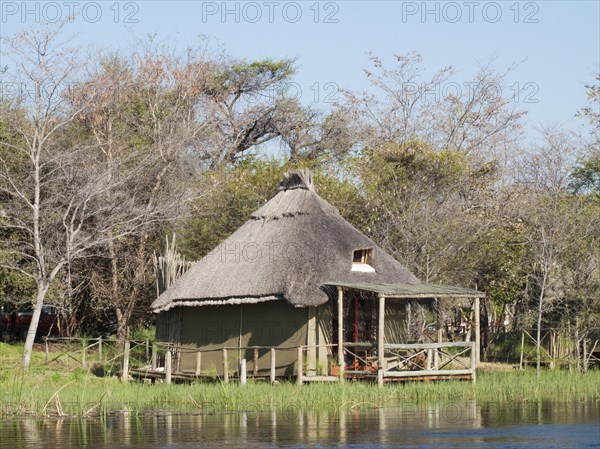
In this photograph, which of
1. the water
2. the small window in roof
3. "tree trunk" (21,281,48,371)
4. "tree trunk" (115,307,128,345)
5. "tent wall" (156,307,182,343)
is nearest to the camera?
the water

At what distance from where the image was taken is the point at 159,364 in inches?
1259

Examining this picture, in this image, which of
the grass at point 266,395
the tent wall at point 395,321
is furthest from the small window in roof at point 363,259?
the grass at point 266,395

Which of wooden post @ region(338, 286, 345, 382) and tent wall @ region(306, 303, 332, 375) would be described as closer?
wooden post @ region(338, 286, 345, 382)

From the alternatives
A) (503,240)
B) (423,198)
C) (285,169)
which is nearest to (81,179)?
(285,169)

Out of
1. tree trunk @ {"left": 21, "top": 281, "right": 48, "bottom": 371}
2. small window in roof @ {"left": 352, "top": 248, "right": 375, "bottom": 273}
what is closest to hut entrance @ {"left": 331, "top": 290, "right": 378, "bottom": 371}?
small window in roof @ {"left": 352, "top": 248, "right": 375, "bottom": 273}

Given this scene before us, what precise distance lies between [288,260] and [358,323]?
→ 2508 mm

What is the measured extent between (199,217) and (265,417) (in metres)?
18.4

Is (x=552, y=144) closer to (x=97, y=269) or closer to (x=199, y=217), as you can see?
(x=199, y=217)

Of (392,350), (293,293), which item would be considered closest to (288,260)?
(293,293)

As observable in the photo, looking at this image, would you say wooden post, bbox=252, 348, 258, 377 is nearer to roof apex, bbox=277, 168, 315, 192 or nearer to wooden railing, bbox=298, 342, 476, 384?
wooden railing, bbox=298, 342, 476, 384

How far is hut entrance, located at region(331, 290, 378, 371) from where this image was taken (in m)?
29.1

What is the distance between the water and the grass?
25.7 inches

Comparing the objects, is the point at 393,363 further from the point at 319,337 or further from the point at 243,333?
the point at 243,333

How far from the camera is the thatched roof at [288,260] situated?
93.4 ft
